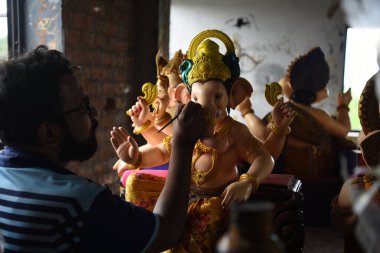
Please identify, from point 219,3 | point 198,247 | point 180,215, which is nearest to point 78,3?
point 198,247

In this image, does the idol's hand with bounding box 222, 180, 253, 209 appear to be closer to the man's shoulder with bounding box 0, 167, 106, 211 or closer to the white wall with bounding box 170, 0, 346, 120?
the man's shoulder with bounding box 0, 167, 106, 211

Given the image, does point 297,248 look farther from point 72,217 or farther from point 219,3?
point 219,3

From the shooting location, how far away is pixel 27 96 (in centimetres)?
100

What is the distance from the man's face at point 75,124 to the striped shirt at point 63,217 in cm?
8

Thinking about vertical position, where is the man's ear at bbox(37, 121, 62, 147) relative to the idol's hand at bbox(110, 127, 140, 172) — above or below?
above

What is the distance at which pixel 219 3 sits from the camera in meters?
4.59

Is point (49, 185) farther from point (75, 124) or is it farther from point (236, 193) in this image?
point (236, 193)

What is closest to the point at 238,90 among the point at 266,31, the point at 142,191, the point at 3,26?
the point at 142,191

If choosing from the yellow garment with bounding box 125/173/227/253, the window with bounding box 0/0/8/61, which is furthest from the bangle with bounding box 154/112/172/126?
the window with bounding box 0/0/8/61

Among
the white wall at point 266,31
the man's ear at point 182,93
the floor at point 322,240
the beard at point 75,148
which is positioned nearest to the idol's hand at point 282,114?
the man's ear at point 182,93

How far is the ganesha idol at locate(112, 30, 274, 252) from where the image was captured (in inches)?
58.4

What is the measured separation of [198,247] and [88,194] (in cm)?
58

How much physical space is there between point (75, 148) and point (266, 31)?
3.76 metres

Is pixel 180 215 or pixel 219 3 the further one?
pixel 219 3
